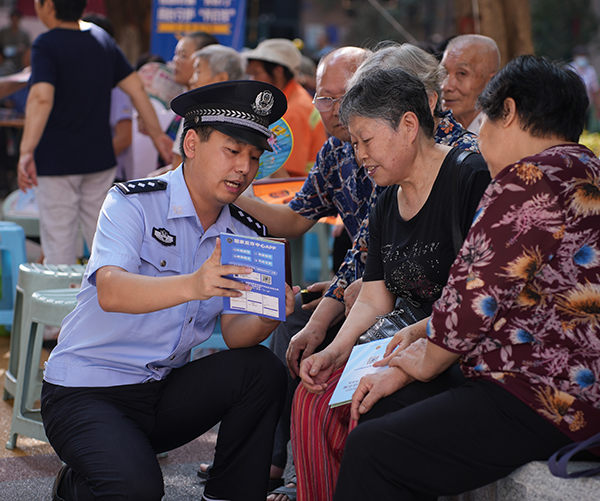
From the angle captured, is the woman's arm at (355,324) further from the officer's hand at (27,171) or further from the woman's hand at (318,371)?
the officer's hand at (27,171)

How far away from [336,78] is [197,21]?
16.5 ft

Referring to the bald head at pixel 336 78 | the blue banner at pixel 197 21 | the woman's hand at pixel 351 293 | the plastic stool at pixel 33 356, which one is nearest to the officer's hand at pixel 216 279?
the woman's hand at pixel 351 293

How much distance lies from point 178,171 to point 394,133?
0.75 meters

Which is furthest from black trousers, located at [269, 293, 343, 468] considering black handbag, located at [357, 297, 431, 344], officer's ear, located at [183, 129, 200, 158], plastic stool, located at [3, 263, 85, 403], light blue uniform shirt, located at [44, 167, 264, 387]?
plastic stool, located at [3, 263, 85, 403]

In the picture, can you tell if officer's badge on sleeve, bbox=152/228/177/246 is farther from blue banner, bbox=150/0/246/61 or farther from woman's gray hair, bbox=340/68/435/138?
blue banner, bbox=150/0/246/61

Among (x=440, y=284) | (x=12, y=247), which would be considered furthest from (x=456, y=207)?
(x=12, y=247)

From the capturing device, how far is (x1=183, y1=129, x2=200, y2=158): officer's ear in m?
2.18

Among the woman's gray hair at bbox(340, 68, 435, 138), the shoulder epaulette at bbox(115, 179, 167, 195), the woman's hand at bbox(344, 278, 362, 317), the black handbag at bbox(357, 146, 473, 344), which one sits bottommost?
the woman's hand at bbox(344, 278, 362, 317)

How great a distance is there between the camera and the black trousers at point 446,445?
5.24 feet

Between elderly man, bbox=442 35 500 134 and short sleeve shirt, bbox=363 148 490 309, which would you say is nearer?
short sleeve shirt, bbox=363 148 490 309

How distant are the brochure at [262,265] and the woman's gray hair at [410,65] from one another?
70cm

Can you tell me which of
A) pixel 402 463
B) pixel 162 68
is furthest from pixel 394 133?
pixel 162 68

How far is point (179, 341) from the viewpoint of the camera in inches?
86.0

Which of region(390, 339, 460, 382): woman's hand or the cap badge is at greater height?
the cap badge
